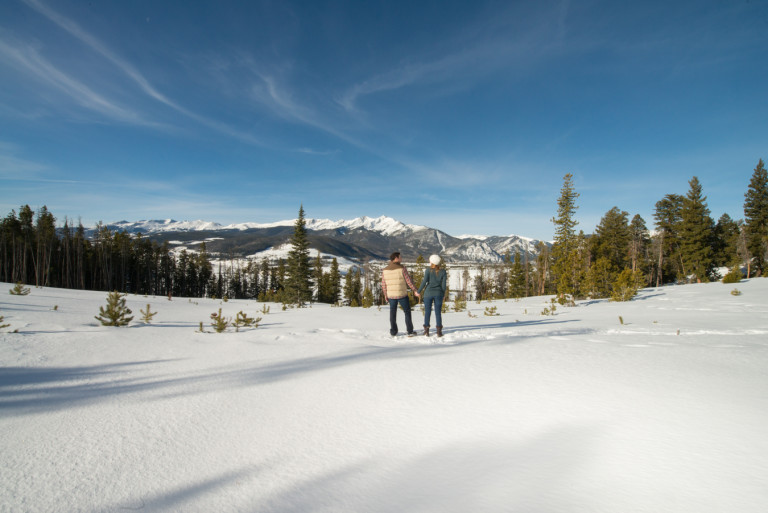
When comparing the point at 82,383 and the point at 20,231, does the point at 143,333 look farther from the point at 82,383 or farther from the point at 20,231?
the point at 20,231

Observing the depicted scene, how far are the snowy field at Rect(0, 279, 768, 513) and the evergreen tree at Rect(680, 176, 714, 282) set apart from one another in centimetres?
3847

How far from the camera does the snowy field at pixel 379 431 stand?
162 cm

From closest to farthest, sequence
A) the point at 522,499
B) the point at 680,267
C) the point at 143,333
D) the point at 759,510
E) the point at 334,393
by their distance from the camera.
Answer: the point at 759,510, the point at 522,499, the point at 334,393, the point at 143,333, the point at 680,267

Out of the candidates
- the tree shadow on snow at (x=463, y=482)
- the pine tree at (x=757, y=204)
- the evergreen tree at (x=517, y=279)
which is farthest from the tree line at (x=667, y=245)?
the tree shadow on snow at (x=463, y=482)

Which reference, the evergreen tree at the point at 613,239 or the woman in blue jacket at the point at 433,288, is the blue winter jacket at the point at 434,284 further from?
the evergreen tree at the point at 613,239

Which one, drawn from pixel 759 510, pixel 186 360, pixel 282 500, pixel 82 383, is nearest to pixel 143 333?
pixel 186 360

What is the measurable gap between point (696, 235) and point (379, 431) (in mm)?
43710

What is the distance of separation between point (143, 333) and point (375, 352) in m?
4.13

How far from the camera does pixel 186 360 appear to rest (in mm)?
4188

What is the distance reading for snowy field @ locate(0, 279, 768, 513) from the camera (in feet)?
5.32

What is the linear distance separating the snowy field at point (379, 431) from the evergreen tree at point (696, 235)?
38.5m

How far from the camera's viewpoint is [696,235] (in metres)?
32.6

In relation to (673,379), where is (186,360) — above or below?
above

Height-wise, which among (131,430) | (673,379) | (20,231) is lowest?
(673,379)
